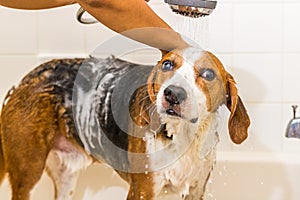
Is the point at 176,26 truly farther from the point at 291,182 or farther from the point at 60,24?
the point at 291,182

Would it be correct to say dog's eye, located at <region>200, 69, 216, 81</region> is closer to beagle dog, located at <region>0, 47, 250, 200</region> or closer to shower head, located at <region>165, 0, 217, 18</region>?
beagle dog, located at <region>0, 47, 250, 200</region>

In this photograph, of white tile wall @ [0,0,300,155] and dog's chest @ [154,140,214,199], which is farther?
white tile wall @ [0,0,300,155]

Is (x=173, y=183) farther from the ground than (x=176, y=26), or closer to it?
closer to it

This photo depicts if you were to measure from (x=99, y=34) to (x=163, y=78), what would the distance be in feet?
0.93

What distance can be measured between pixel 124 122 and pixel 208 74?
0.76ft

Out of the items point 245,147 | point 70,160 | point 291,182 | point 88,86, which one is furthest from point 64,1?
point 291,182

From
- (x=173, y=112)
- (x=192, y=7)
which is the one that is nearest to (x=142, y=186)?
(x=173, y=112)

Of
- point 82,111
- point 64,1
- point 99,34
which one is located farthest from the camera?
point 99,34

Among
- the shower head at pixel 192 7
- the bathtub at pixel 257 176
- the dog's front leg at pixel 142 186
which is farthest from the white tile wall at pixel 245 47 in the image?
the dog's front leg at pixel 142 186

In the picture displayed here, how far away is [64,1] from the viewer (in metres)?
1.19

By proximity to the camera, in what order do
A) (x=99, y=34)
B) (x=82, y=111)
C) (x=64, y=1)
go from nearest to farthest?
1. (x=64, y=1)
2. (x=82, y=111)
3. (x=99, y=34)

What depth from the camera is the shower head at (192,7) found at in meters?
1.20

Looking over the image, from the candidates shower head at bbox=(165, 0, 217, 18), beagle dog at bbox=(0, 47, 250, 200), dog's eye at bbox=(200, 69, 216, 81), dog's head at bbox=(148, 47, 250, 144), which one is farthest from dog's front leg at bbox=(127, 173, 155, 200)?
shower head at bbox=(165, 0, 217, 18)

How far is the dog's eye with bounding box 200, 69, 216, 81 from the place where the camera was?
1.21 meters
